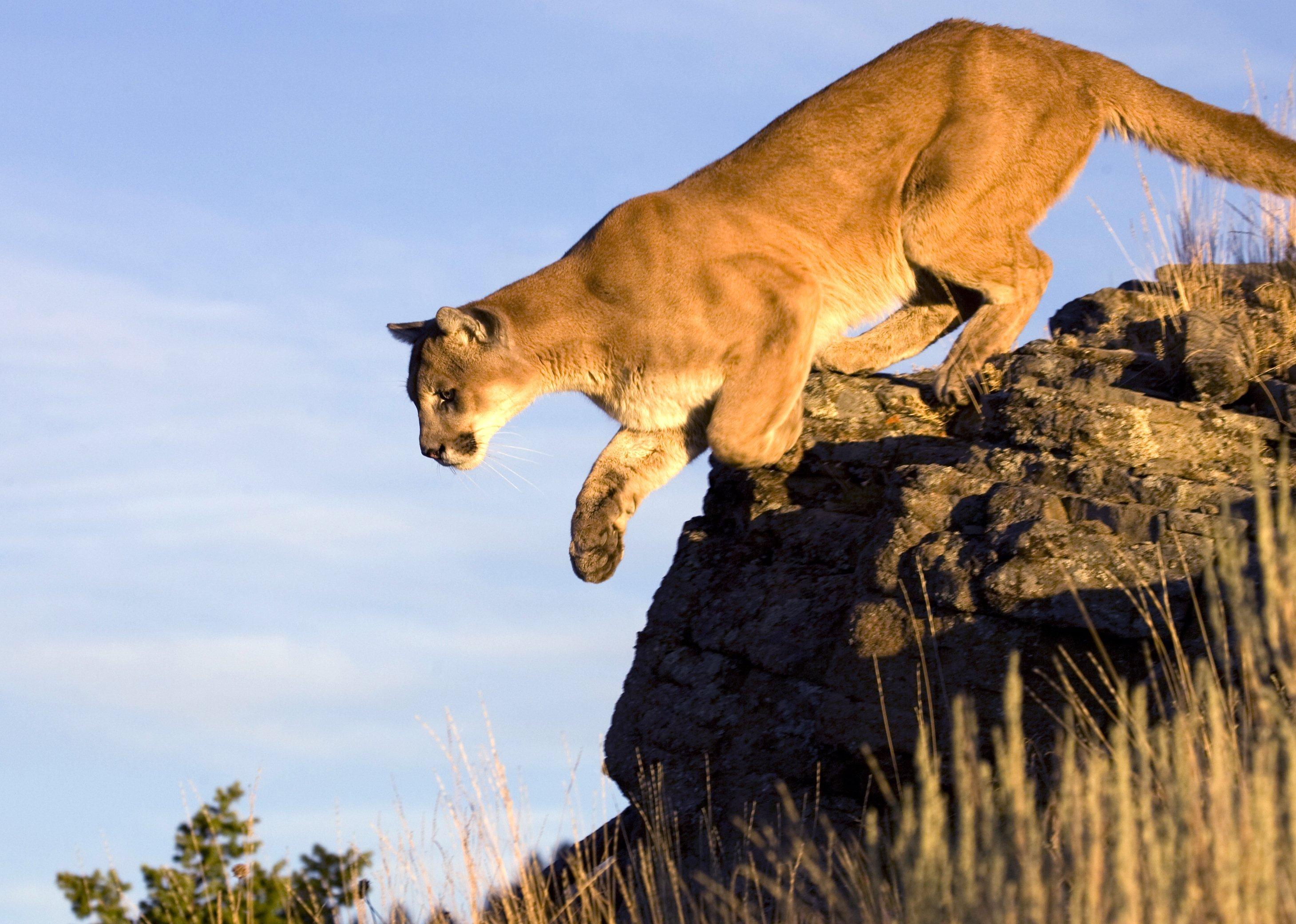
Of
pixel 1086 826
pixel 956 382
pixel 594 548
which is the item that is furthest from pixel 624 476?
pixel 1086 826

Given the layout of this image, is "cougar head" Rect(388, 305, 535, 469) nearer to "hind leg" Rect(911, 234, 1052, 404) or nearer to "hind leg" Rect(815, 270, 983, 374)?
"hind leg" Rect(815, 270, 983, 374)

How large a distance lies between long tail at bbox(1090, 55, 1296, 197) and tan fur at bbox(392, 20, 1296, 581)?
1cm

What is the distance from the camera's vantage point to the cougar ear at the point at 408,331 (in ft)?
23.2

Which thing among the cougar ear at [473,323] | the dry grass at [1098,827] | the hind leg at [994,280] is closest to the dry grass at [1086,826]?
the dry grass at [1098,827]

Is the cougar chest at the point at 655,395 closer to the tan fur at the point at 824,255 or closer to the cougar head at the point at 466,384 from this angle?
the tan fur at the point at 824,255

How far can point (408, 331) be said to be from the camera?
7.17 m

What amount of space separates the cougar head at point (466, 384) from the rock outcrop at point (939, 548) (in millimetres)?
1164

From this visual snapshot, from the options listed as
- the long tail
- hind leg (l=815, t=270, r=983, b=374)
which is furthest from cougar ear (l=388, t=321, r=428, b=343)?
the long tail

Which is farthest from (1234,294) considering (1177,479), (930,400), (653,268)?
(653,268)

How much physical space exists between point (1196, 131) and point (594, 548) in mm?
3614

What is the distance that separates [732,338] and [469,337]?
1.38 metres

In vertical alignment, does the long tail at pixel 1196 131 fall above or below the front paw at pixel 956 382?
above

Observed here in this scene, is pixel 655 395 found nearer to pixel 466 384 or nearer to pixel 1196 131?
pixel 466 384

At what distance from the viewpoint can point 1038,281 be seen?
6.62 m
